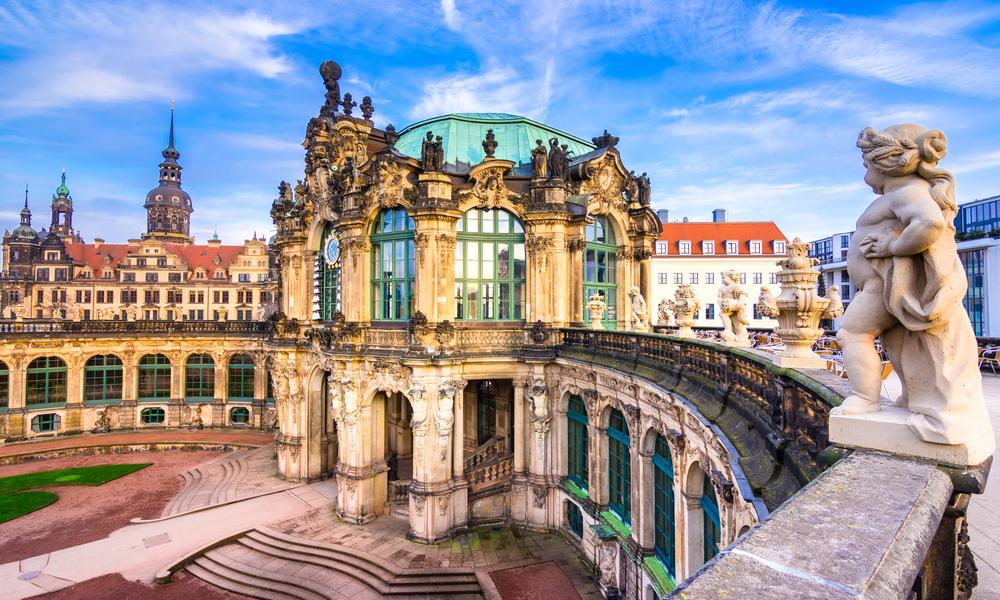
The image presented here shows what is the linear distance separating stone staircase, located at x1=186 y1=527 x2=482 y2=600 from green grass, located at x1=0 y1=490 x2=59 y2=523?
13210 mm

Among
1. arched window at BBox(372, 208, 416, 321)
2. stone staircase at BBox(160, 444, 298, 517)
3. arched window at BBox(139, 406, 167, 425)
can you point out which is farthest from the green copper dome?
arched window at BBox(139, 406, 167, 425)

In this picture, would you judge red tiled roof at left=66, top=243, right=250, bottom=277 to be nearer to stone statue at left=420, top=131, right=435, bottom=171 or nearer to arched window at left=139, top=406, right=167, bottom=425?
arched window at left=139, top=406, right=167, bottom=425

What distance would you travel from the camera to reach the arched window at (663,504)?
44.9 feet

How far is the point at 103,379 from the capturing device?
4050cm

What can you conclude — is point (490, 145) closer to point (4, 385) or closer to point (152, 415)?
point (152, 415)

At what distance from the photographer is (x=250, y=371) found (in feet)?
139

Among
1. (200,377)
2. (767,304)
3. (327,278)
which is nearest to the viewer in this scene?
(767,304)

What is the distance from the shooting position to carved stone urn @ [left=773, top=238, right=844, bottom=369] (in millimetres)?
7504

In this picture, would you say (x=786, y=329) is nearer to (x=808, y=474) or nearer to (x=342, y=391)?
(x=808, y=474)

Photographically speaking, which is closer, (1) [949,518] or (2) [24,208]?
(1) [949,518]

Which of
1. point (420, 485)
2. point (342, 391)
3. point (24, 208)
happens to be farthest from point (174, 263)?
point (420, 485)

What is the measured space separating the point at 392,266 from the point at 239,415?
27842mm

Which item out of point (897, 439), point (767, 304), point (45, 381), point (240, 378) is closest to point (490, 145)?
point (767, 304)

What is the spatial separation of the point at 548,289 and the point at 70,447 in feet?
123
